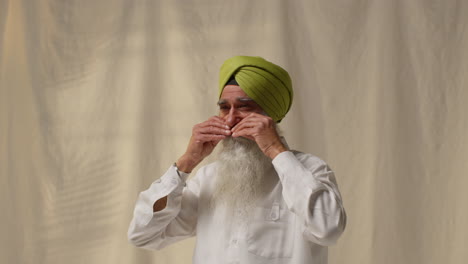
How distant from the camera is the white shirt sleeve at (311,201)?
1.81m

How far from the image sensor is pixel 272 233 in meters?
2.00

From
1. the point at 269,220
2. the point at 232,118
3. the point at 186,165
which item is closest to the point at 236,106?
the point at 232,118

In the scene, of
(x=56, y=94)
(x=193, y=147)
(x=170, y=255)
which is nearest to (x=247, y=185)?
(x=193, y=147)

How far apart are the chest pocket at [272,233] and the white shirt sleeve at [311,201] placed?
3.6 inches

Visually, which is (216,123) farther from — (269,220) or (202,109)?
(202,109)

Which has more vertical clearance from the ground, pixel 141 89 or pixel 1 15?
pixel 1 15

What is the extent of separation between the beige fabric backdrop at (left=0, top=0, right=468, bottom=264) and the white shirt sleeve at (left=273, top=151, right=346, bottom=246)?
3.79ft

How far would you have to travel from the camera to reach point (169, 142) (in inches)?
126

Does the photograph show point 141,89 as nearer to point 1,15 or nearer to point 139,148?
point 139,148

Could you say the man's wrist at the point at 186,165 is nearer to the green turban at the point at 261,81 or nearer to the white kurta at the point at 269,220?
the white kurta at the point at 269,220

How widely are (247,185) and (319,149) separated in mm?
1038

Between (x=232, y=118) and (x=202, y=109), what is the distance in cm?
111

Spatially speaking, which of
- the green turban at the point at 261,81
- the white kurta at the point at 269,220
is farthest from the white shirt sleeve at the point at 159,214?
the green turban at the point at 261,81

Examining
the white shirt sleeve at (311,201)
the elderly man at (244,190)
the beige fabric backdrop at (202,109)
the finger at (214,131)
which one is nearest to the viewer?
the white shirt sleeve at (311,201)
